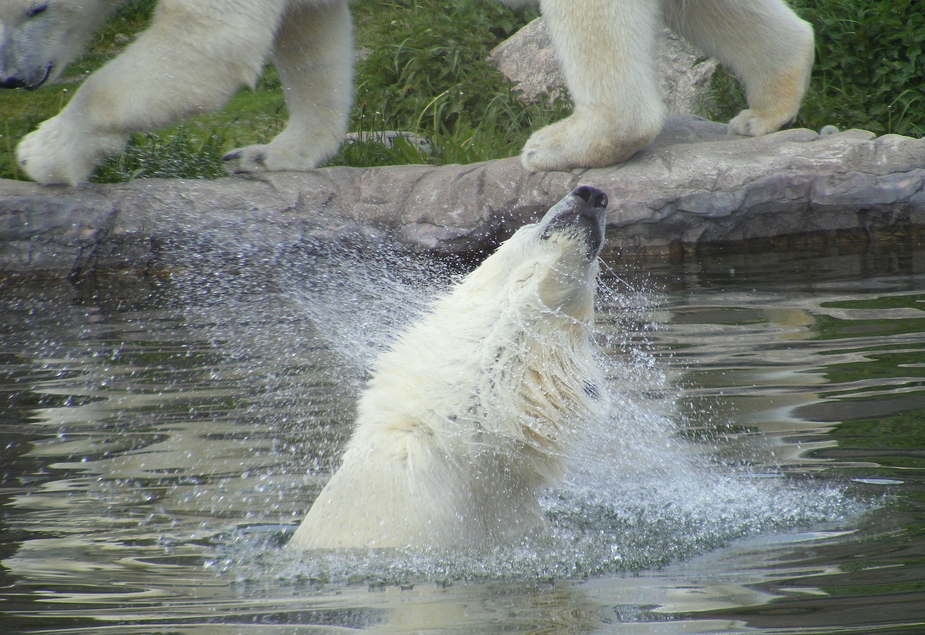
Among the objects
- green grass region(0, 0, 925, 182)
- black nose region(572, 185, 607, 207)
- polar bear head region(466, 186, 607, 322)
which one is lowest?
green grass region(0, 0, 925, 182)

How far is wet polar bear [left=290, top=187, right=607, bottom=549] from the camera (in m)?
2.14

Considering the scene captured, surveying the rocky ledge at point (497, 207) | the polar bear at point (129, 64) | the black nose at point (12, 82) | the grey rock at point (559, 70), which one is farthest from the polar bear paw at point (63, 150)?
the grey rock at point (559, 70)

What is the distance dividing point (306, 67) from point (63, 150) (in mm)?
1314

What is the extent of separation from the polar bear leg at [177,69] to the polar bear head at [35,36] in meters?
0.20

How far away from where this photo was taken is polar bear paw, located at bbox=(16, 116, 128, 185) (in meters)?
4.64

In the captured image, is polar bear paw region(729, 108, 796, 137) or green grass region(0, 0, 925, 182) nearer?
polar bear paw region(729, 108, 796, 137)

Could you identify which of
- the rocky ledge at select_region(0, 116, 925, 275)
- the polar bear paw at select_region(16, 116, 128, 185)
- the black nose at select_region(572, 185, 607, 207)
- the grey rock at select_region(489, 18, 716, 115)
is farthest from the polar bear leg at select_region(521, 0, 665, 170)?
the grey rock at select_region(489, 18, 716, 115)

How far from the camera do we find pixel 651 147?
5711mm

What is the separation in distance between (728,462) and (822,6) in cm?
591

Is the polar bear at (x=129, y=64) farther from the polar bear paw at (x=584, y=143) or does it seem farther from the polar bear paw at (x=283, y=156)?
the polar bear paw at (x=584, y=143)

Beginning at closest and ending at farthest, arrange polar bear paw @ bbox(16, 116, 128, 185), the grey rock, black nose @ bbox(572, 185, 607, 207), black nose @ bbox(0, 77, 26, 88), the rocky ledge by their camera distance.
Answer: black nose @ bbox(572, 185, 607, 207) → black nose @ bbox(0, 77, 26, 88) → polar bear paw @ bbox(16, 116, 128, 185) → the rocky ledge → the grey rock

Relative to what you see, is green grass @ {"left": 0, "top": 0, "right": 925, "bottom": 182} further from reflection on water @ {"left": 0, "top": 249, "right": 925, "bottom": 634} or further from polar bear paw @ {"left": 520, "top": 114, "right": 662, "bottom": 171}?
reflection on water @ {"left": 0, "top": 249, "right": 925, "bottom": 634}

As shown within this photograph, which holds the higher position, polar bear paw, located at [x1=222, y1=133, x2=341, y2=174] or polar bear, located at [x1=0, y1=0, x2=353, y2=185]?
polar bear, located at [x1=0, y1=0, x2=353, y2=185]

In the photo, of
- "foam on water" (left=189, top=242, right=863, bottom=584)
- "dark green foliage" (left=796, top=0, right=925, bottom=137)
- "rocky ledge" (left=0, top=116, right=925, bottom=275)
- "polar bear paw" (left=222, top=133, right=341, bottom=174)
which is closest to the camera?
"foam on water" (left=189, top=242, right=863, bottom=584)
